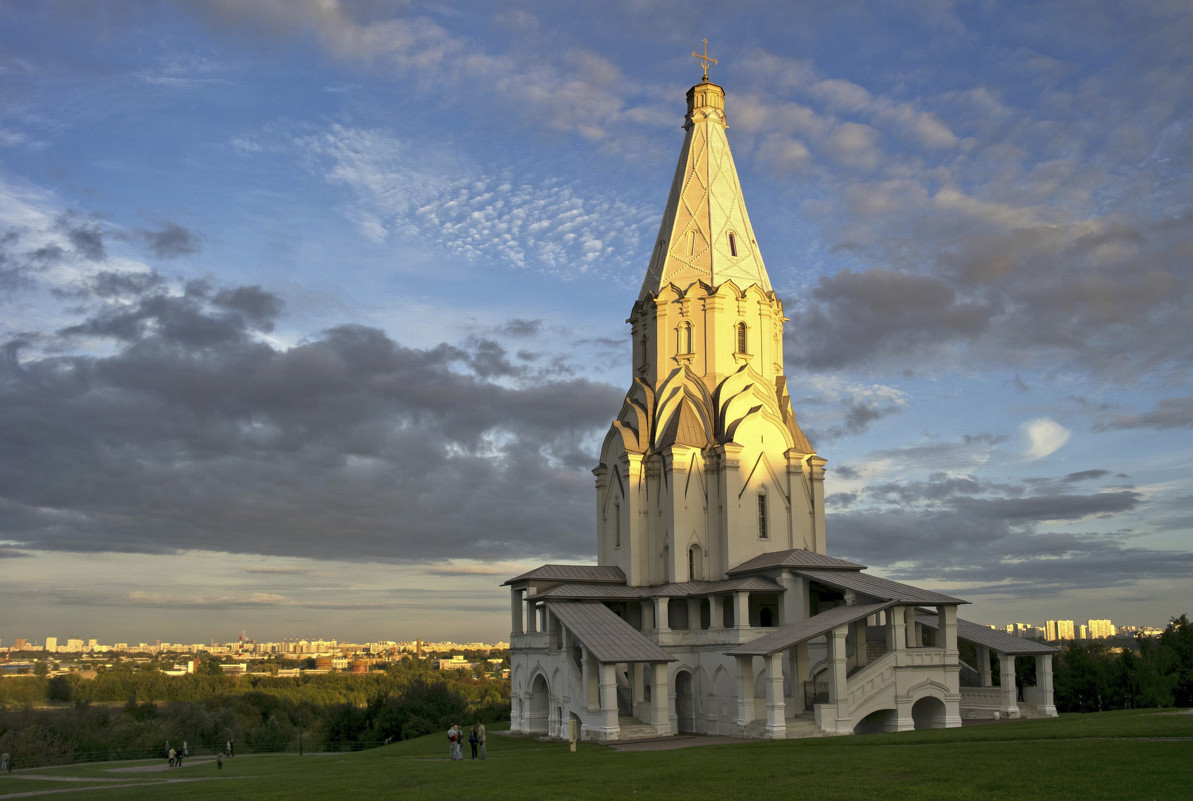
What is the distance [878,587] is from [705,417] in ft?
35.7

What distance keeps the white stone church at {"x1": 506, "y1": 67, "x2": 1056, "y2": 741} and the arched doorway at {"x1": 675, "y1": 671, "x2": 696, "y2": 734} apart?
0.24 feet

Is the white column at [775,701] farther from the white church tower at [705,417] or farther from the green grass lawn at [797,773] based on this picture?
the white church tower at [705,417]

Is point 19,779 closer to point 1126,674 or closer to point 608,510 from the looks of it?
point 608,510

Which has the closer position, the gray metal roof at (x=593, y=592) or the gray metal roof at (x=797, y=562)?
the gray metal roof at (x=797, y=562)

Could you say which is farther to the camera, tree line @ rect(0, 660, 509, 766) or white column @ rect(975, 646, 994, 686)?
tree line @ rect(0, 660, 509, 766)

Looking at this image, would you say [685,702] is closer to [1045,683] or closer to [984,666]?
[984,666]

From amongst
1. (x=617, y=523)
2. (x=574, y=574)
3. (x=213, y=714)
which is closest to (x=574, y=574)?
(x=574, y=574)

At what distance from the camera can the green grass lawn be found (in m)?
15.1

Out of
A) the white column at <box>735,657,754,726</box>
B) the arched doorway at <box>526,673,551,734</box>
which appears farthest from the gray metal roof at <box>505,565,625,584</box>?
the white column at <box>735,657,754,726</box>

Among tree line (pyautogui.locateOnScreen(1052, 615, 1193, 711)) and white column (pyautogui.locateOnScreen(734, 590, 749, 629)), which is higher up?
white column (pyautogui.locateOnScreen(734, 590, 749, 629))

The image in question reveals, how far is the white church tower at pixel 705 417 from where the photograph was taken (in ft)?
127

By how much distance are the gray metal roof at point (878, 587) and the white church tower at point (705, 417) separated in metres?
4.51

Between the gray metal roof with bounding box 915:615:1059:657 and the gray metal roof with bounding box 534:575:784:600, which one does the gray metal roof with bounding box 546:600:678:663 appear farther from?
the gray metal roof with bounding box 915:615:1059:657

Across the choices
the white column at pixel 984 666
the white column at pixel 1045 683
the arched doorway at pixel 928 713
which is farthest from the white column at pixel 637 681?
the white column at pixel 1045 683
